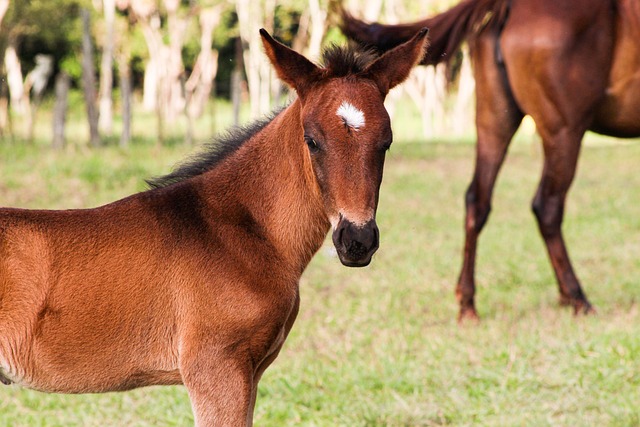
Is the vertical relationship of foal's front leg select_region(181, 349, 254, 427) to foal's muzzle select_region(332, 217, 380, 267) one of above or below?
below

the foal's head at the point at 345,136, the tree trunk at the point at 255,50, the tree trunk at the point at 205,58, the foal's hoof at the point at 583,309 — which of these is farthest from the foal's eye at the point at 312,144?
the tree trunk at the point at 205,58

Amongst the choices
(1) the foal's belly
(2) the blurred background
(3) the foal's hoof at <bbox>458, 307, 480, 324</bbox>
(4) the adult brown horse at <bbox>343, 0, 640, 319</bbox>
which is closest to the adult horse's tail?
(4) the adult brown horse at <bbox>343, 0, 640, 319</bbox>

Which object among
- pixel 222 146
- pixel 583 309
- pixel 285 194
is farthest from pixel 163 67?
pixel 285 194

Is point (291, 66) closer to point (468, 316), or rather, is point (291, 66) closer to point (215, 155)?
point (215, 155)

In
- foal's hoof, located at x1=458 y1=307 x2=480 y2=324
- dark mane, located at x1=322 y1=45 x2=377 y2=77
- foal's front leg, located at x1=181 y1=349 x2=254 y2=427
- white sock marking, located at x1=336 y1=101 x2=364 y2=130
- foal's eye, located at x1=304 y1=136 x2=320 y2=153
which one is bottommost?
foal's hoof, located at x1=458 y1=307 x2=480 y2=324

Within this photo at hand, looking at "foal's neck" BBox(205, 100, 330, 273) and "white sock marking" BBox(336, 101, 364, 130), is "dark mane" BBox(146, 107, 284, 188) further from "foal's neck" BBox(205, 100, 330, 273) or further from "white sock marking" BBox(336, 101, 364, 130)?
"white sock marking" BBox(336, 101, 364, 130)

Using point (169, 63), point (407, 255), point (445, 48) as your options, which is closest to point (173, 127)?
point (169, 63)

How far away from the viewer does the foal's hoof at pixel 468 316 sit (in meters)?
6.46

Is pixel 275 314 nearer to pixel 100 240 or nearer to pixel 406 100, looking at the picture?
pixel 100 240

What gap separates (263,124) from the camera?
151 inches

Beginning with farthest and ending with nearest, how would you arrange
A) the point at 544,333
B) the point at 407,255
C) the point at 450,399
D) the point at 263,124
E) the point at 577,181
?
the point at 577,181
the point at 407,255
the point at 544,333
the point at 450,399
the point at 263,124

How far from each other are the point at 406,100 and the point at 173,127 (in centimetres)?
1997

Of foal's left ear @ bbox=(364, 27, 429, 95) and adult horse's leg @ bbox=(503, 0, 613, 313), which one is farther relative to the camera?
adult horse's leg @ bbox=(503, 0, 613, 313)

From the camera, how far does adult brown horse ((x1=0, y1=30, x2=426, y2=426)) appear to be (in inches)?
125
